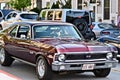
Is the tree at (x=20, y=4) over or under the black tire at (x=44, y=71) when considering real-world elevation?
over

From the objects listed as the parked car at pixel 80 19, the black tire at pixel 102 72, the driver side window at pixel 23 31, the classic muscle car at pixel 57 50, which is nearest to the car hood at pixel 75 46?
the classic muscle car at pixel 57 50

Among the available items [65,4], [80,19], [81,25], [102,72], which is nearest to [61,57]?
[102,72]

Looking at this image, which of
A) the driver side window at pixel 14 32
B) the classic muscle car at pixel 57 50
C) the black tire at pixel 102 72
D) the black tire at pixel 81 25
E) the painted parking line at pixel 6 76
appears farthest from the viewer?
the black tire at pixel 81 25

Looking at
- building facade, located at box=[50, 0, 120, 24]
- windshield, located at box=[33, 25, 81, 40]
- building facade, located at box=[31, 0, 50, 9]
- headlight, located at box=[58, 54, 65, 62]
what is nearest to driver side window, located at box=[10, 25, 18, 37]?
windshield, located at box=[33, 25, 81, 40]

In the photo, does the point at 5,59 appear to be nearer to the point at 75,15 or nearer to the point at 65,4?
the point at 75,15

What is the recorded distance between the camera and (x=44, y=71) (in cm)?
941

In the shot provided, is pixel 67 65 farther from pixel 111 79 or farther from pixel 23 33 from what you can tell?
pixel 23 33

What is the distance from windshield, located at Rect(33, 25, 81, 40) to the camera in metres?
10.5

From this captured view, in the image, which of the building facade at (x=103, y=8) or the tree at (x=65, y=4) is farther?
the tree at (x=65, y=4)

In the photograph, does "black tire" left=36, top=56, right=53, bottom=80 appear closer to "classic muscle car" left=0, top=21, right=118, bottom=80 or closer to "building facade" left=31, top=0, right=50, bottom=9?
"classic muscle car" left=0, top=21, right=118, bottom=80

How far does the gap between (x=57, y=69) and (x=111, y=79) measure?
1778mm

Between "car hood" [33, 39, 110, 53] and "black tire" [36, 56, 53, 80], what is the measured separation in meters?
0.44

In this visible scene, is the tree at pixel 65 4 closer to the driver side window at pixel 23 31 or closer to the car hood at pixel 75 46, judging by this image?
the driver side window at pixel 23 31

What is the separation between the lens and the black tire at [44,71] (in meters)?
9.31
